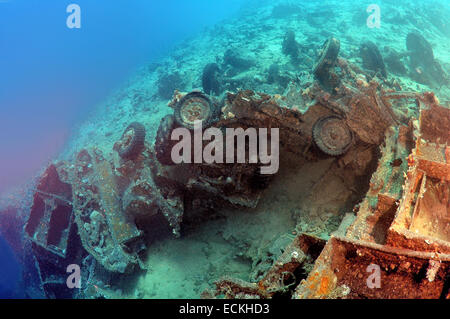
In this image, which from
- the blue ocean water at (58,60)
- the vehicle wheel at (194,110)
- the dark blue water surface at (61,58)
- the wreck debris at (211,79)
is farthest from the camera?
the dark blue water surface at (61,58)

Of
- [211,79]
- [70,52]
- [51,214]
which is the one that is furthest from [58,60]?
[51,214]

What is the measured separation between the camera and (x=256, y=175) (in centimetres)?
583

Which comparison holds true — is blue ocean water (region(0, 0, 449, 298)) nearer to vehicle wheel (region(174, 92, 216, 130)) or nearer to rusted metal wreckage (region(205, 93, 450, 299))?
vehicle wheel (region(174, 92, 216, 130))

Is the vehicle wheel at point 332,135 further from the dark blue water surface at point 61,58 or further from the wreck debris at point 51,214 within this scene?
the dark blue water surface at point 61,58

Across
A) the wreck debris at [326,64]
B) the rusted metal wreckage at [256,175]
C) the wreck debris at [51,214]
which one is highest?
the wreck debris at [326,64]

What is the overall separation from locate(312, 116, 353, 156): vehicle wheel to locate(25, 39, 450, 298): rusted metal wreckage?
2 centimetres

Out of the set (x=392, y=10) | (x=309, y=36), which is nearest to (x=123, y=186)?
(x=309, y=36)

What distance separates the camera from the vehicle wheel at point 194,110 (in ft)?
17.5

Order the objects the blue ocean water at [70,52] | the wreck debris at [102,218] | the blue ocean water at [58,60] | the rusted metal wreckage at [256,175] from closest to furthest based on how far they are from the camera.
A: 1. the rusted metal wreckage at [256,175]
2. the wreck debris at [102,218]
3. the blue ocean water at [70,52]
4. the blue ocean water at [58,60]

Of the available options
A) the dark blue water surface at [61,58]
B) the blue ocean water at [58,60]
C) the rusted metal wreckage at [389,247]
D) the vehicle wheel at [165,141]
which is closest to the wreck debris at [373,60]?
the rusted metal wreckage at [389,247]

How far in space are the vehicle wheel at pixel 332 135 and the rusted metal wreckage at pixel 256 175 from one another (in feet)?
0.08

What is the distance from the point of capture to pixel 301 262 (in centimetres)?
355

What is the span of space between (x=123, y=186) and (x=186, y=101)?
2689mm
